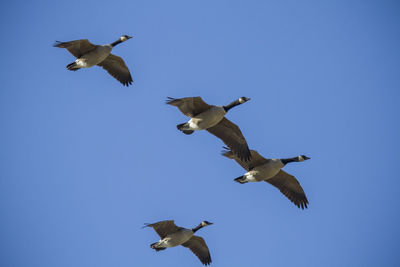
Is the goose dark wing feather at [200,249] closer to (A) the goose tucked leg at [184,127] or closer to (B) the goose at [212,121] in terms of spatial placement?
(B) the goose at [212,121]

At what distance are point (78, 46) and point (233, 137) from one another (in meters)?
7.71

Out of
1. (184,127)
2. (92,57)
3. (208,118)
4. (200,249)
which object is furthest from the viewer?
(200,249)

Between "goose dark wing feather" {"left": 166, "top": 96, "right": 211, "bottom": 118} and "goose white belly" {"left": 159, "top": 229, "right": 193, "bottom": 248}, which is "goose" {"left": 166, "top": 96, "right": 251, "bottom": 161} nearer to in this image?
"goose dark wing feather" {"left": 166, "top": 96, "right": 211, "bottom": 118}

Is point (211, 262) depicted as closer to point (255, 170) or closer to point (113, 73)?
point (255, 170)

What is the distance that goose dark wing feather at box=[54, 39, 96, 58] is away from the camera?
20.0 metres

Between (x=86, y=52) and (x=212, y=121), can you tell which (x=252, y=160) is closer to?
(x=212, y=121)

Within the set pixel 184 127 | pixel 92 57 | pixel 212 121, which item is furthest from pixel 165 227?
pixel 92 57

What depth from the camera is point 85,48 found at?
811 inches

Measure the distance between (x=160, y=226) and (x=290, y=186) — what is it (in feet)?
19.2

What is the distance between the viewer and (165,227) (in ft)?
64.3

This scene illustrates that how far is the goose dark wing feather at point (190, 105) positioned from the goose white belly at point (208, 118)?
205mm

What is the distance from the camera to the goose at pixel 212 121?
17.7 m

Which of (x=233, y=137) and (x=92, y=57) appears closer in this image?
(x=233, y=137)

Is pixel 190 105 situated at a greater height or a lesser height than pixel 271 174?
greater
